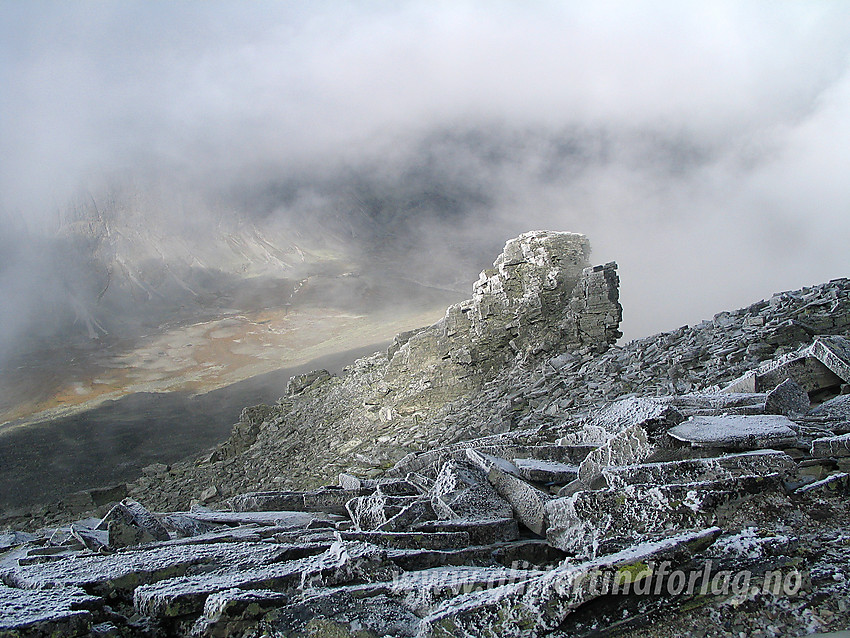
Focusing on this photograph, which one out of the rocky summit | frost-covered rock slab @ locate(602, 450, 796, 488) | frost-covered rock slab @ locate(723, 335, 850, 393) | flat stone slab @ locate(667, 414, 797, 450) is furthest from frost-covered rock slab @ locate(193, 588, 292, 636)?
frost-covered rock slab @ locate(723, 335, 850, 393)

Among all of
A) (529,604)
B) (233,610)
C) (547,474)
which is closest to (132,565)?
(233,610)

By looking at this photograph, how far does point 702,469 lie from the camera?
3191 mm

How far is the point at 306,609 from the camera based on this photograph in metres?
2.33

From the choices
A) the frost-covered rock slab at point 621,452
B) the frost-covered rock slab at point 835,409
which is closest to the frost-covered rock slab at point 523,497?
the frost-covered rock slab at point 621,452

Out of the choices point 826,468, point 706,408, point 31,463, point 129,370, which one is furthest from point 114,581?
point 129,370

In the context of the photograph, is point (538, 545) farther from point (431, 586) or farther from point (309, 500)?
point (309, 500)

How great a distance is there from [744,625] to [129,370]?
2349 cm

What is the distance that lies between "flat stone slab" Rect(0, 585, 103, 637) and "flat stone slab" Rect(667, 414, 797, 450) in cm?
339

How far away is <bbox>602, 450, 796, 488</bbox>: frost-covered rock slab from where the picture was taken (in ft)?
10.3

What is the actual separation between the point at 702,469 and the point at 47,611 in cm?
332

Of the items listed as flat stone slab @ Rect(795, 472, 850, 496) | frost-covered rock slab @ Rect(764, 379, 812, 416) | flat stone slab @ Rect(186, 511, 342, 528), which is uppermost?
frost-covered rock slab @ Rect(764, 379, 812, 416)

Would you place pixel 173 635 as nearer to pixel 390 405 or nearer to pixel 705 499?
pixel 705 499

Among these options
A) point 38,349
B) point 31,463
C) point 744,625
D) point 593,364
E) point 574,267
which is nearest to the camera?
point 744,625

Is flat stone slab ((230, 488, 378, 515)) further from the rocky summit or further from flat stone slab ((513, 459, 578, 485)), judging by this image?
flat stone slab ((513, 459, 578, 485))
